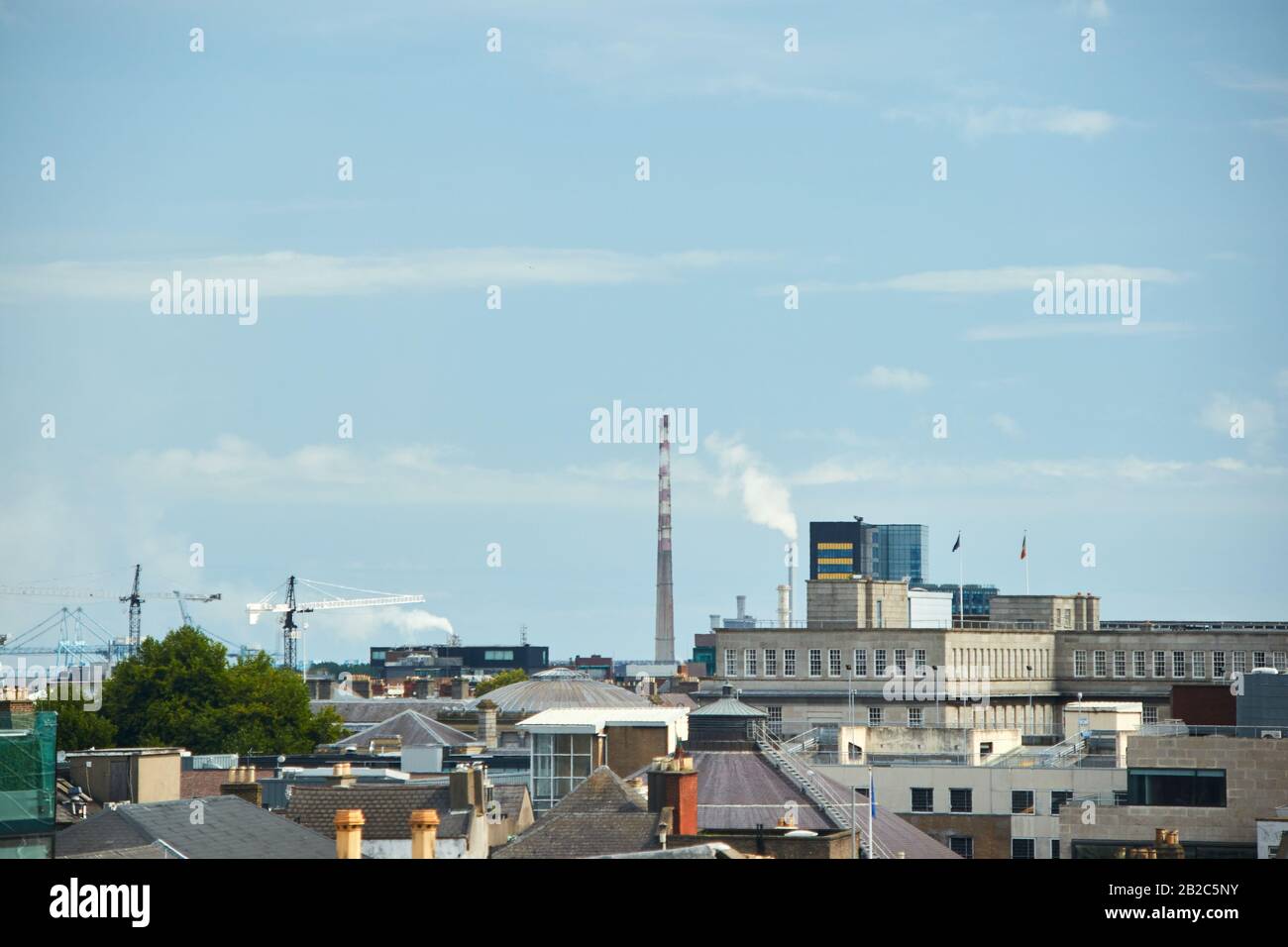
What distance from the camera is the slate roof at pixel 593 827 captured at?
48.3m

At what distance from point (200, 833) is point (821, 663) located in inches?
4358

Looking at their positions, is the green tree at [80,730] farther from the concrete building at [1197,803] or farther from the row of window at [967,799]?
the concrete building at [1197,803]

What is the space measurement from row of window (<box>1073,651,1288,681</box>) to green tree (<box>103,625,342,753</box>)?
244ft

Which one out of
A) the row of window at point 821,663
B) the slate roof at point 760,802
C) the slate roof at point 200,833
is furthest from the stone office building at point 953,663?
the slate roof at point 200,833

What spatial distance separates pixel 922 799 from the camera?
7406 cm

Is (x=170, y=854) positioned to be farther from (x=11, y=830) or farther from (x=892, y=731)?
(x=892, y=731)

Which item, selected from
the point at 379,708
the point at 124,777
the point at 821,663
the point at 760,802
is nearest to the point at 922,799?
the point at 760,802

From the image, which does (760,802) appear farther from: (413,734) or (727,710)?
(413,734)

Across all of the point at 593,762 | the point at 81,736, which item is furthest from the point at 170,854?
the point at 81,736

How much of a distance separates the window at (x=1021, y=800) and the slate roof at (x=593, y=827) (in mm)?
24318

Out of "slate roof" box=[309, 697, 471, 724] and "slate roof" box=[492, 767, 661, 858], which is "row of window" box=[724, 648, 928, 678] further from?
"slate roof" box=[492, 767, 661, 858]

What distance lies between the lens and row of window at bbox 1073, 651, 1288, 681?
16425cm
